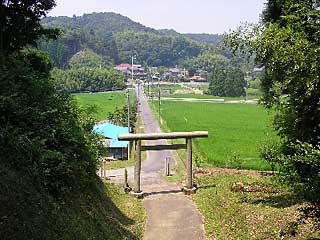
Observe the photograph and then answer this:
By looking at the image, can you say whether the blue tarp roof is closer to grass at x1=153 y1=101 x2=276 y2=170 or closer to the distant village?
grass at x1=153 y1=101 x2=276 y2=170

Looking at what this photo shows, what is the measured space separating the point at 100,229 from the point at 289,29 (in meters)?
8.04

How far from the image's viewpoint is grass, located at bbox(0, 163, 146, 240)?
6656 mm

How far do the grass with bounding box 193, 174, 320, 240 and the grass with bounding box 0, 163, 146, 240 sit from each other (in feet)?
9.25

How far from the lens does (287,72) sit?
13.4 meters

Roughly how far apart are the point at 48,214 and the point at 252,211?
8.58 metres

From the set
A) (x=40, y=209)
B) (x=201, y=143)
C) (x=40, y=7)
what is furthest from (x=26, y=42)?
(x=201, y=143)

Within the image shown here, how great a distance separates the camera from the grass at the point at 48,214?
6656mm

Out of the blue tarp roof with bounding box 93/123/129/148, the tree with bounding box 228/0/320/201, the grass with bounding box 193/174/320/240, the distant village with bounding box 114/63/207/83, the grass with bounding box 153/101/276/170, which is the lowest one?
the grass with bounding box 153/101/276/170

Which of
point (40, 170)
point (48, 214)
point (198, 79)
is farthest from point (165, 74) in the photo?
point (48, 214)

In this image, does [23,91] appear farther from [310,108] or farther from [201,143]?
[201,143]

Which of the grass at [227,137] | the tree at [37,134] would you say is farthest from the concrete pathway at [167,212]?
the grass at [227,137]

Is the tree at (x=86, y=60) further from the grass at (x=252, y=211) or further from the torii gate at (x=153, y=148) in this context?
the grass at (x=252, y=211)

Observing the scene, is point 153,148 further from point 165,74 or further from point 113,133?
point 165,74

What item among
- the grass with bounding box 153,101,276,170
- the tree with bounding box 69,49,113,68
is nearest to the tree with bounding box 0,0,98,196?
the grass with bounding box 153,101,276,170
